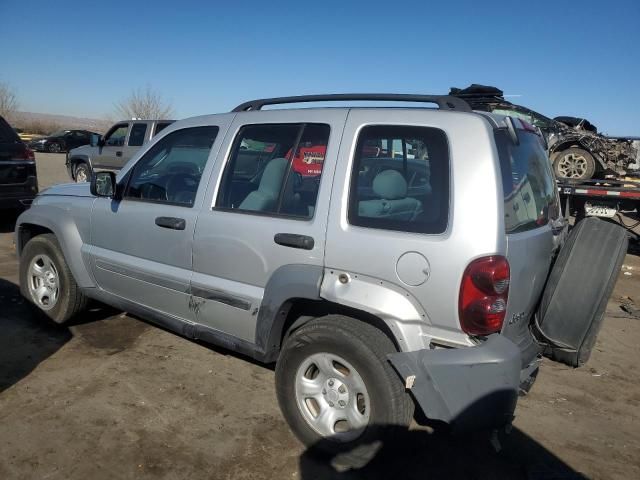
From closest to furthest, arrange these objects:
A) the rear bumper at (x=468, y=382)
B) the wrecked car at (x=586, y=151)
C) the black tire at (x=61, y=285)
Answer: the rear bumper at (x=468, y=382) < the black tire at (x=61, y=285) < the wrecked car at (x=586, y=151)

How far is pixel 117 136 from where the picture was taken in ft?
46.0

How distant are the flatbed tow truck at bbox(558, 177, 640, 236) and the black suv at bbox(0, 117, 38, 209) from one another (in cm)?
850

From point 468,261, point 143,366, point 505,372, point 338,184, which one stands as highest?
point 338,184

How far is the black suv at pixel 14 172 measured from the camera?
7926 millimetres

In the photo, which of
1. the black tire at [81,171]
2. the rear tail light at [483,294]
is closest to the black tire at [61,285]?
the rear tail light at [483,294]

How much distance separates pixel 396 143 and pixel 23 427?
265 cm

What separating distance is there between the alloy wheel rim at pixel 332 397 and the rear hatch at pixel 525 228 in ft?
2.67

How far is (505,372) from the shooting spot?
7.68 ft

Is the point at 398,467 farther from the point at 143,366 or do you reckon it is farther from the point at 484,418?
the point at 143,366

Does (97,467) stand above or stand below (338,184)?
below

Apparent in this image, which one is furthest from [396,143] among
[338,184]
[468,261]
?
[468,261]

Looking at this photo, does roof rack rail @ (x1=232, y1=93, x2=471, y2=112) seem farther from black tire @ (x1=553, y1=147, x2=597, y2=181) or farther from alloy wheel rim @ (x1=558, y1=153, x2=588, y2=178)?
alloy wheel rim @ (x1=558, y1=153, x2=588, y2=178)

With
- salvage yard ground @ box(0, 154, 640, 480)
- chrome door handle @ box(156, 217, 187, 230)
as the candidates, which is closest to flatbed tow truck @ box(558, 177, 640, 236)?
salvage yard ground @ box(0, 154, 640, 480)

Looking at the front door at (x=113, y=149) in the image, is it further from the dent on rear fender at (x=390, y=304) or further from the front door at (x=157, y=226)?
the dent on rear fender at (x=390, y=304)
